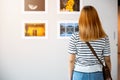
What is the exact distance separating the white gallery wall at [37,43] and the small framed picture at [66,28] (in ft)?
0.19

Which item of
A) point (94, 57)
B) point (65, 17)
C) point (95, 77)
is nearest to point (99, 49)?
point (94, 57)

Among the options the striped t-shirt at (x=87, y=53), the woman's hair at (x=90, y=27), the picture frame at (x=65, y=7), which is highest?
the picture frame at (x=65, y=7)

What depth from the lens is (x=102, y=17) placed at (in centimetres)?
510

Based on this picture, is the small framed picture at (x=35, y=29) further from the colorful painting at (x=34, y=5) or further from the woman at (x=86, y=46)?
the woman at (x=86, y=46)

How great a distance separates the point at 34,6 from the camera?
5.07m

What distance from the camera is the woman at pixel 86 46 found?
2.49 m

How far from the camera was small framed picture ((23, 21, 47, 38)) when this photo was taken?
5.07 metres

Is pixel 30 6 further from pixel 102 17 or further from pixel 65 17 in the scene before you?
pixel 102 17

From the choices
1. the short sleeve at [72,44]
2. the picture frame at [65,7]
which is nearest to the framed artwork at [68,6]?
the picture frame at [65,7]

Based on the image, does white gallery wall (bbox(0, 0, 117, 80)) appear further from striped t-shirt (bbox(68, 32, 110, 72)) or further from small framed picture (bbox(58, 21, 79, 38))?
striped t-shirt (bbox(68, 32, 110, 72))

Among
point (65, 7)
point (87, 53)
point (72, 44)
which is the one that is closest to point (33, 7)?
point (65, 7)

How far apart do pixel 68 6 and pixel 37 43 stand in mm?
874

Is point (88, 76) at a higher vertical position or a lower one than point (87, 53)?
lower

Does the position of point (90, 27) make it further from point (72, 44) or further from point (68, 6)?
point (68, 6)
